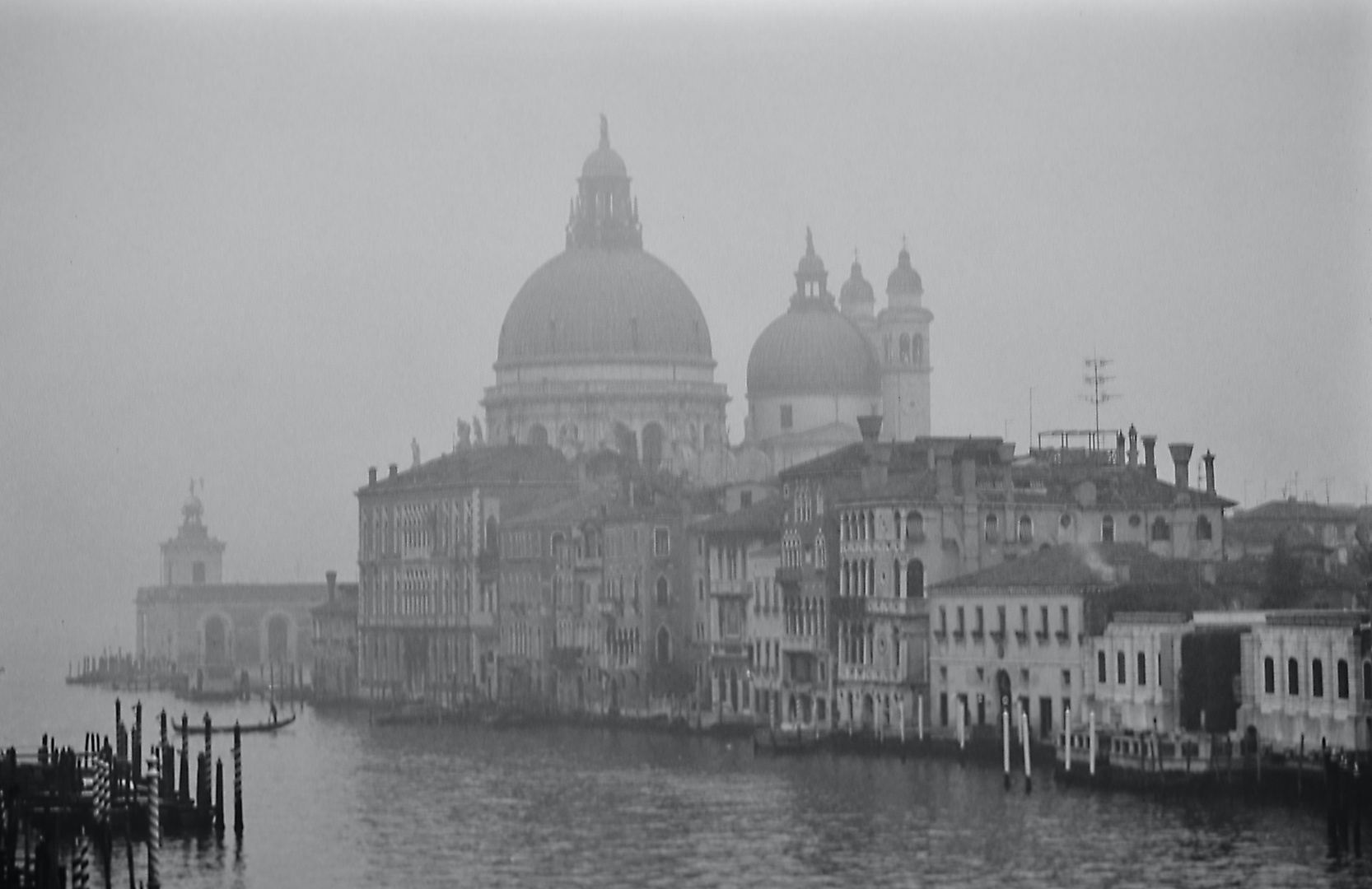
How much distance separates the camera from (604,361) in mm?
137000

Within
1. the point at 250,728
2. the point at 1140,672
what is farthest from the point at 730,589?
the point at 1140,672

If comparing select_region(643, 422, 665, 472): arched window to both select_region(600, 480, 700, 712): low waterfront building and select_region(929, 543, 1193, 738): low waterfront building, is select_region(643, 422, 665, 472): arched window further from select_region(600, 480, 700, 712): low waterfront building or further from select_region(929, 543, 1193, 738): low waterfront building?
select_region(929, 543, 1193, 738): low waterfront building

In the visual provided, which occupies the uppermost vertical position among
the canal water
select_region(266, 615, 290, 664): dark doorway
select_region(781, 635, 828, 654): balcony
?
select_region(266, 615, 290, 664): dark doorway

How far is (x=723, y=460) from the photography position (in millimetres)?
127062

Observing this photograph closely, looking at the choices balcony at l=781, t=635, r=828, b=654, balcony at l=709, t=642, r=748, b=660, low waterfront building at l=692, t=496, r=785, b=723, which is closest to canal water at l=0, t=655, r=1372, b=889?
balcony at l=781, t=635, r=828, b=654

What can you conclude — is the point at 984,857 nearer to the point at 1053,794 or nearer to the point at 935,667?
the point at 1053,794

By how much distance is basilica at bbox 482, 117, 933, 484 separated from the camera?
133 metres

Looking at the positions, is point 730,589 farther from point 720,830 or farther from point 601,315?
point 601,315

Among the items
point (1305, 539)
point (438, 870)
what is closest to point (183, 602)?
point (1305, 539)

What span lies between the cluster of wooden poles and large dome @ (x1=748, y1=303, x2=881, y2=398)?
190 feet

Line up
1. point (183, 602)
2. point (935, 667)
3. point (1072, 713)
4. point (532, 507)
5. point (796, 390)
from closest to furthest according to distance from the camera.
Result: point (1072, 713) < point (935, 667) < point (532, 507) < point (796, 390) < point (183, 602)

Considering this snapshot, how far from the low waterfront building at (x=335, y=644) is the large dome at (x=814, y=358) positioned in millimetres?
15364

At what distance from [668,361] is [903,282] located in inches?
332

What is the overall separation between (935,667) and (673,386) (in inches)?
2119
